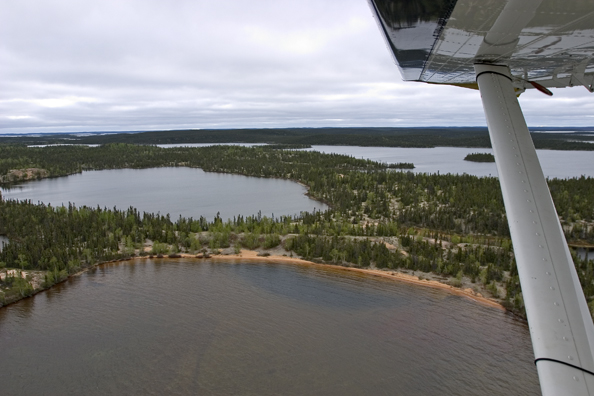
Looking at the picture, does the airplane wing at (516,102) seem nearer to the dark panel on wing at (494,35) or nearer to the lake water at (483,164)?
the dark panel on wing at (494,35)

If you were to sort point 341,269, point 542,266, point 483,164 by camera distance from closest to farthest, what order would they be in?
point 542,266, point 341,269, point 483,164

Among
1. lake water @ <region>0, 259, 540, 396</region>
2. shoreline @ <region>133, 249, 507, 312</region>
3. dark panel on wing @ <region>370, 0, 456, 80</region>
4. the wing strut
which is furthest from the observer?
shoreline @ <region>133, 249, 507, 312</region>

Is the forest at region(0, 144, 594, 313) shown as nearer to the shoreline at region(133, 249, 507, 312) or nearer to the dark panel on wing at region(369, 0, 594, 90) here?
the shoreline at region(133, 249, 507, 312)

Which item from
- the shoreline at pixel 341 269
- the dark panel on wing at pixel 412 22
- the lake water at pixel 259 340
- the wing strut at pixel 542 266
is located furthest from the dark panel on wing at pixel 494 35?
the shoreline at pixel 341 269

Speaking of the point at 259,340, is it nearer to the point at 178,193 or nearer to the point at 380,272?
the point at 380,272

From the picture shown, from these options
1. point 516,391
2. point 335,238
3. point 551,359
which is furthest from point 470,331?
point 551,359

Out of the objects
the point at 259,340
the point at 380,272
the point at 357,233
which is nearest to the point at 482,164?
the point at 357,233

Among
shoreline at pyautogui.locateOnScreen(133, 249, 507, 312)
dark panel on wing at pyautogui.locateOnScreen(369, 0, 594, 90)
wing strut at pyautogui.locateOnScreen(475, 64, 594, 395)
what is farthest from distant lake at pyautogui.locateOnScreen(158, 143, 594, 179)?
wing strut at pyautogui.locateOnScreen(475, 64, 594, 395)
